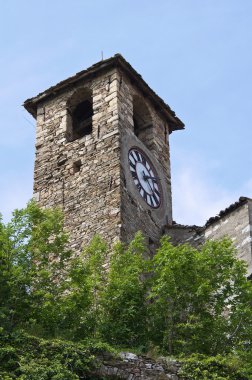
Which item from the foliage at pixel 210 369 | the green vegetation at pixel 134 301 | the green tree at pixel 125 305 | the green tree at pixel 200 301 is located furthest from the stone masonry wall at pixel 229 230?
the foliage at pixel 210 369

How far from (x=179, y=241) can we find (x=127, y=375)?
7809 mm

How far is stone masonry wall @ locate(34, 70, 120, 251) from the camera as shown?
19.3m

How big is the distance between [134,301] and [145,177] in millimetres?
6364

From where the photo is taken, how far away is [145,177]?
20938 mm

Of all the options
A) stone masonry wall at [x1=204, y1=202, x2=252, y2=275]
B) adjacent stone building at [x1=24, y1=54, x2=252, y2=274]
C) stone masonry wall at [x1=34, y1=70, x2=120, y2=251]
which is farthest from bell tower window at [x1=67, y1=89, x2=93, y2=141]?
stone masonry wall at [x1=204, y1=202, x2=252, y2=275]

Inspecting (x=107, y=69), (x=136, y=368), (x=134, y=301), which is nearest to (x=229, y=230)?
(x=134, y=301)

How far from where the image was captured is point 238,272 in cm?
1480

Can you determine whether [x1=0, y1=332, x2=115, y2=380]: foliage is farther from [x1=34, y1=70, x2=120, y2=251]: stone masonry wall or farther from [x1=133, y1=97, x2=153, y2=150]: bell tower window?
[x1=133, y1=97, x2=153, y2=150]: bell tower window

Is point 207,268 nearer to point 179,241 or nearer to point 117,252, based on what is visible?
point 117,252

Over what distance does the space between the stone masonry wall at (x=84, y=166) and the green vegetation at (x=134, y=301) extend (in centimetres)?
327

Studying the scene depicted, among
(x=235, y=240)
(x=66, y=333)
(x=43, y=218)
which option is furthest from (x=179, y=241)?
(x=66, y=333)

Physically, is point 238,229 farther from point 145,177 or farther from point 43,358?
point 43,358

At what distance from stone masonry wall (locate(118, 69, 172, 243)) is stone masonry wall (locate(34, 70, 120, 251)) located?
0.69ft

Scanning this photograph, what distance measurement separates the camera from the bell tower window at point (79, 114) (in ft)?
72.9
